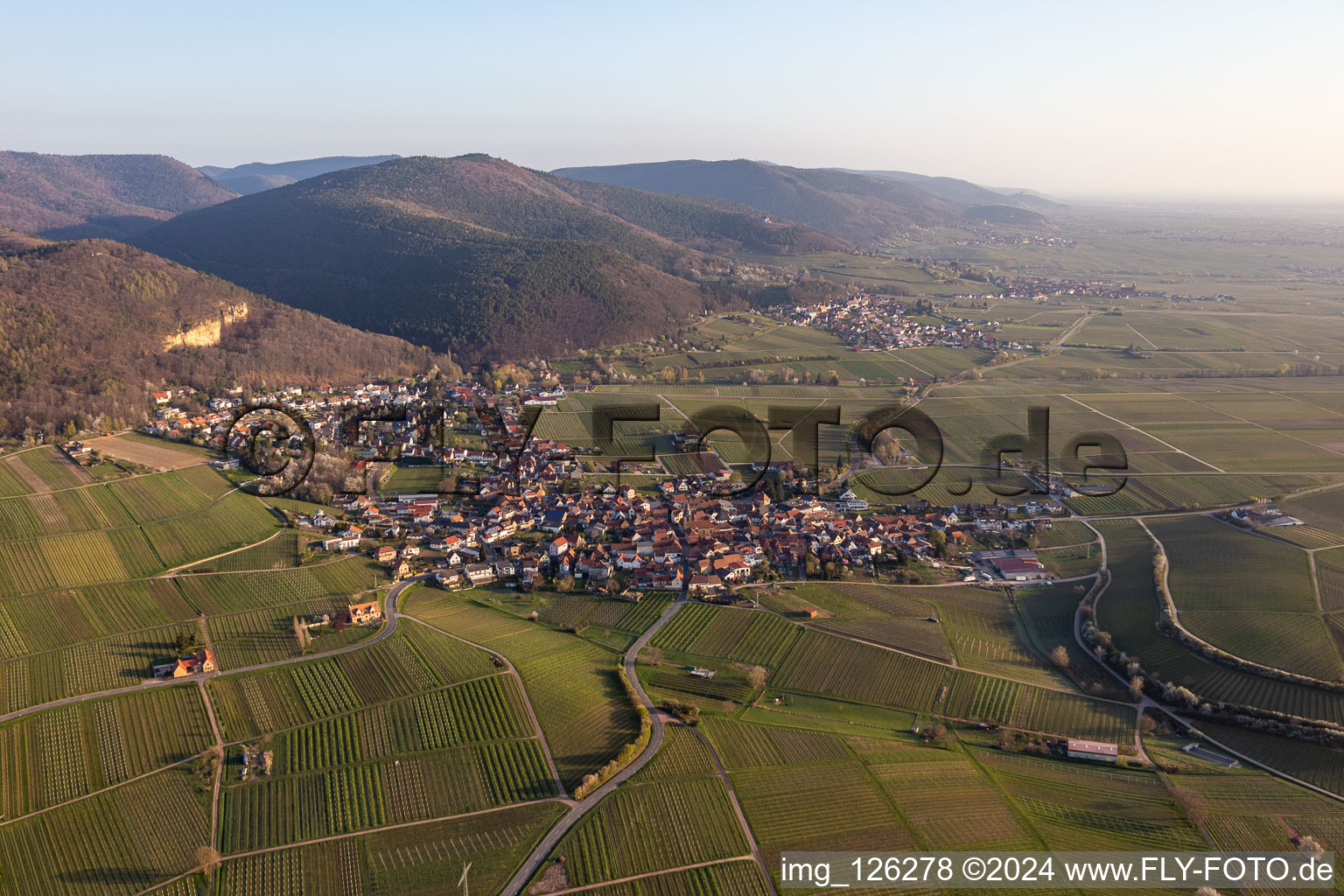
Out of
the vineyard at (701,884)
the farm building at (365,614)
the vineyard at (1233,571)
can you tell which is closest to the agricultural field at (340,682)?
the farm building at (365,614)

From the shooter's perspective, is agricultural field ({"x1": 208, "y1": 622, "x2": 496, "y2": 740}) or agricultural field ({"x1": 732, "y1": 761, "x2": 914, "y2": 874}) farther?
agricultural field ({"x1": 208, "y1": 622, "x2": 496, "y2": 740})

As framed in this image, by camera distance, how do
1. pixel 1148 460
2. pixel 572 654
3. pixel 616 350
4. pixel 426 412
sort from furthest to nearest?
pixel 616 350 → pixel 426 412 → pixel 1148 460 → pixel 572 654

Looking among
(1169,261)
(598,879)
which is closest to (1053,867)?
(598,879)

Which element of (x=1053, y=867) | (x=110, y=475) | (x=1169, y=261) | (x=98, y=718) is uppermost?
(x=1169, y=261)

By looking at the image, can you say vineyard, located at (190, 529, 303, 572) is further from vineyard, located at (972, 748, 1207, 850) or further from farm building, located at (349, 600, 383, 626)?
vineyard, located at (972, 748, 1207, 850)

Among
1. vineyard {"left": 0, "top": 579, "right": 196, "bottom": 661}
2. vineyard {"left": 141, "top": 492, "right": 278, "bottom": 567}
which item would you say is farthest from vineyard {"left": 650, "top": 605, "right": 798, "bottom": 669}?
vineyard {"left": 141, "top": 492, "right": 278, "bottom": 567}

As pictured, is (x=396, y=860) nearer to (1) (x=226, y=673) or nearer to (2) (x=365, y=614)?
(1) (x=226, y=673)

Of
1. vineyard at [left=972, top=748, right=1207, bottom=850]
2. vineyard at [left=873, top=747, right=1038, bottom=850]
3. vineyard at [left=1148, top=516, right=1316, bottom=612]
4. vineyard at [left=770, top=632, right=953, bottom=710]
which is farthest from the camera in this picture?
vineyard at [left=1148, top=516, right=1316, bottom=612]

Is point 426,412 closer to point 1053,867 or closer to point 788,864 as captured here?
point 788,864
